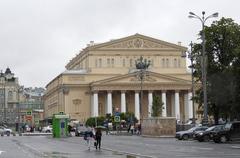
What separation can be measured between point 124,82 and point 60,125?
242ft

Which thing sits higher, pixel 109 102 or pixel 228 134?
pixel 109 102

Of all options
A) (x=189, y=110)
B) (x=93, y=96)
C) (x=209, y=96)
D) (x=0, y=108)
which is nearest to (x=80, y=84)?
(x=93, y=96)

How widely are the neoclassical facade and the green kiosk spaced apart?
7282 cm

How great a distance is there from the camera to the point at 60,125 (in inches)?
3031

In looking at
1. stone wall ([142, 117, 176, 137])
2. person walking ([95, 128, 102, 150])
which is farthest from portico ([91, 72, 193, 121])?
person walking ([95, 128, 102, 150])

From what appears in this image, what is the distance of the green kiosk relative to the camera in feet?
249

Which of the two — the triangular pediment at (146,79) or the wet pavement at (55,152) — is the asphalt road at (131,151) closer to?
the wet pavement at (55,152)

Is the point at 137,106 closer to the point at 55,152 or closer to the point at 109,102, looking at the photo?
the point at 109,102

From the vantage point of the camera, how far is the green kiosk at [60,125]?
7575cm

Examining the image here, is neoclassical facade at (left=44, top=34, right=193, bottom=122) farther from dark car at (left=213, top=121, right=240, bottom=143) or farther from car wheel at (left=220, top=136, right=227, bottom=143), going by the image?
car wheel at (left=220, top=136, right=227, bottom=143)

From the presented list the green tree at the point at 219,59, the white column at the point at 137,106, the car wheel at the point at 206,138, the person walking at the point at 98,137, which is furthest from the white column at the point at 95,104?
the person walking at the point at 98,137

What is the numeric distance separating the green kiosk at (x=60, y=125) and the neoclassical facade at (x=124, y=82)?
72.8 metres

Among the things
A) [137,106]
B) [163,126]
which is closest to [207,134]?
[163,126]

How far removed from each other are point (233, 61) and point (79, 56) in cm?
11767
